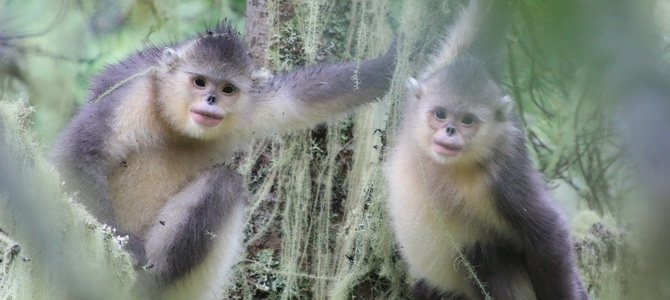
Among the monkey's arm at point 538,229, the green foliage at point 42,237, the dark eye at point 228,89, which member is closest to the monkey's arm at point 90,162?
the green foliage at point 42,237

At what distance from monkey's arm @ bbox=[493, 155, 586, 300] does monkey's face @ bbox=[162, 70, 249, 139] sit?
1.75m

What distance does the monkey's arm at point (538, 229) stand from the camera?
3795 mm

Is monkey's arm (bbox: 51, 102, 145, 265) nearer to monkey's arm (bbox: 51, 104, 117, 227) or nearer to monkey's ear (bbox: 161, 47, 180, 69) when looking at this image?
monkey's arm (bbox: 51, 104, 117, 227)

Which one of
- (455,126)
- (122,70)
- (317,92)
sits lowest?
(455,126)

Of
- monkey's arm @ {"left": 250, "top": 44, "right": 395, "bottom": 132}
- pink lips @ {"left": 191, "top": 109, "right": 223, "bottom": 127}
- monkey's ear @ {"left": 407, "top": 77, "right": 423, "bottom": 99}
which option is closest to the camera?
monkey's ear @ {"left": 407, "top": 77, "right": 423, "bottom": 99}

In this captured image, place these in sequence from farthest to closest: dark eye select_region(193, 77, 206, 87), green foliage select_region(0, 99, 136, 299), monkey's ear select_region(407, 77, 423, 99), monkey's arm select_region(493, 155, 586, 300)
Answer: dark eye select_region(193, 77, 206, 87) → monkey's ear select_region(407, 77, 423, 99) → monkey's arm select_region(493, 155, 586, 300) → green foliage select_region(0, 99, 136, 299)

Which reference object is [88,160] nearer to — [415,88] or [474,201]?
[415,88]

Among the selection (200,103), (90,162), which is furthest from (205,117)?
(90,162)

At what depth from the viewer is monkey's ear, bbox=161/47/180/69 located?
4.45 m

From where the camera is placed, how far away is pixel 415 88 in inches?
162

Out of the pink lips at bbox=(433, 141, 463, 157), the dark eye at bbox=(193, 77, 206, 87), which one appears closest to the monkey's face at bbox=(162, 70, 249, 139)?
the dark eye at bbox=(193, 77, 206, 87)

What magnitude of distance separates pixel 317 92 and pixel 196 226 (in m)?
1.26

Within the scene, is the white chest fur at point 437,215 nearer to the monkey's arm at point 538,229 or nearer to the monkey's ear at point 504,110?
the monkey's arm at point 538,229

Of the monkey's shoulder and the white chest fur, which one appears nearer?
the white chest fur
